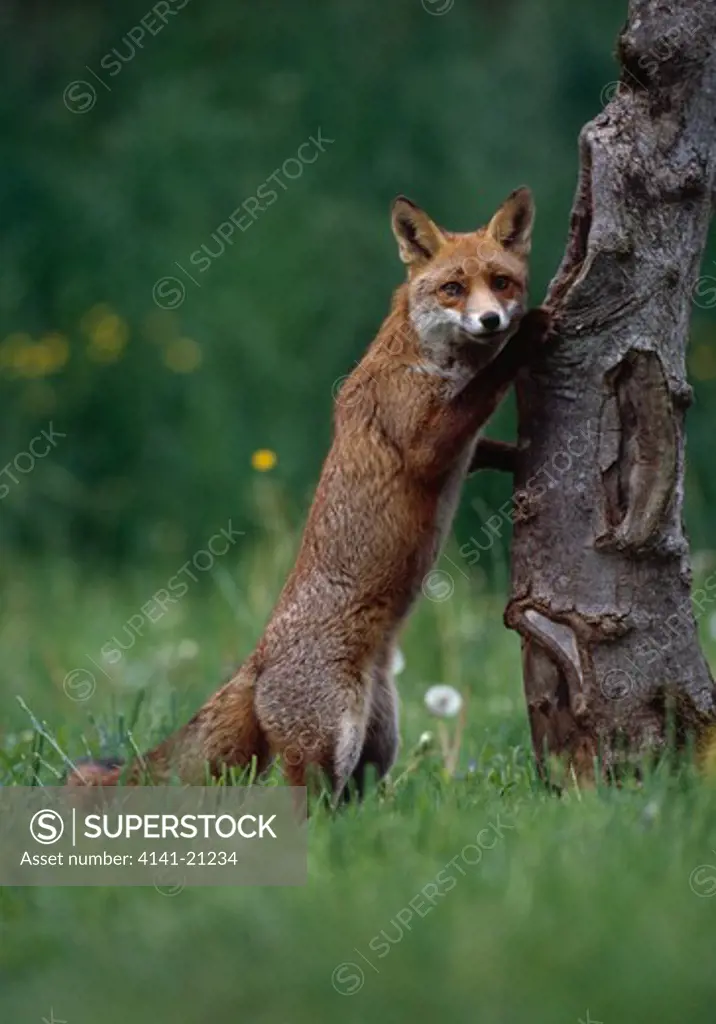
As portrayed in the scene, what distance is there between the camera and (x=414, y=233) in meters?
5.58

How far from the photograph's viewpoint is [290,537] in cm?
778

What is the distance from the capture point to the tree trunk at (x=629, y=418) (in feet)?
15.6

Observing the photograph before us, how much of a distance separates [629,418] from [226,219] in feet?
21.8

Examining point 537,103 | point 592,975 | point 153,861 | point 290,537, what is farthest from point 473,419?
point 537,103

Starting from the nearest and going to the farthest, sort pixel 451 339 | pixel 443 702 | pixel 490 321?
pixel 490 321
pixel 451 339
pixel 443 702

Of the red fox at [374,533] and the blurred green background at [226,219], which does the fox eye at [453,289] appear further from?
the blurred green background at [226,219]

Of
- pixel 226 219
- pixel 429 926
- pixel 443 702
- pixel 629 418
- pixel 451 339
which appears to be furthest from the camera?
pixel 226 219

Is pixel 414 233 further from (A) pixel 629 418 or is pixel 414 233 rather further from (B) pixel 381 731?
(B) pixel 381 731

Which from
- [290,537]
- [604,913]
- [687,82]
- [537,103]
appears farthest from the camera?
[537,103]

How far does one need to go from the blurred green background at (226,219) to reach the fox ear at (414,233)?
3.78m

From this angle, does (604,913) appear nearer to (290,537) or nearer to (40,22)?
(290,537)

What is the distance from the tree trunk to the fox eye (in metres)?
0.41

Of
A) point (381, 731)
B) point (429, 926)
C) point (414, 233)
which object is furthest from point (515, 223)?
point (429, 926)

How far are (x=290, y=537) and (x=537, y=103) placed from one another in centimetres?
520
